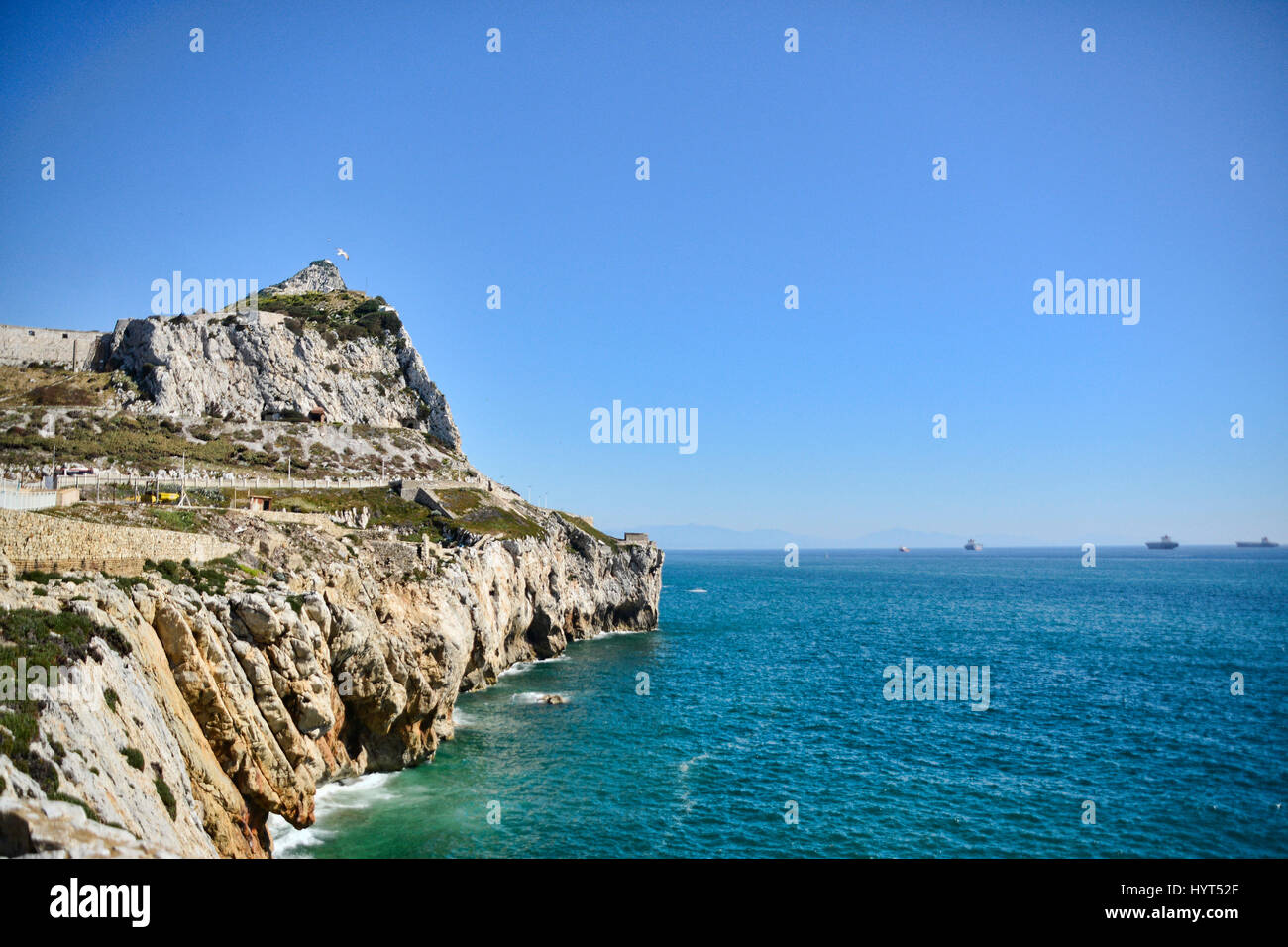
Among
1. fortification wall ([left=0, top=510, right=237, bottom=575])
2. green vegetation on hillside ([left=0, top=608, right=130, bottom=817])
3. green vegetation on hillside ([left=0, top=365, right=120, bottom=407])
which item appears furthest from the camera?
green vegetation on hillside ([left=0, top=365, right=120, bottom=407])

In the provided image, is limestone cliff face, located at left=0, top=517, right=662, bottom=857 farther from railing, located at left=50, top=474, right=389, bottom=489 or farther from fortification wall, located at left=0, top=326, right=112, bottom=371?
fortification wall, located at left=0, top=326, right=112, bottom=371

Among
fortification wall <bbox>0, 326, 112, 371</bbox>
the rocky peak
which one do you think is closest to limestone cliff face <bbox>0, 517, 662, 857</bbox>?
fortification wall <bbox>0, 326, 112, 371</bbox>

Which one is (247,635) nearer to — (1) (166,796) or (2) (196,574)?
(2) (196,574)

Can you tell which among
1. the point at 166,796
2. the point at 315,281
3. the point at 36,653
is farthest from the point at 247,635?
the point at 315,281

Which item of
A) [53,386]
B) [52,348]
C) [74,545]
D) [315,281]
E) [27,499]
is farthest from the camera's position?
[315,281]
